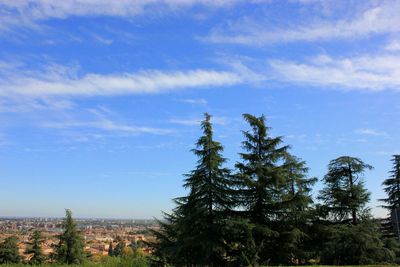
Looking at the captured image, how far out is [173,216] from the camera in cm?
3109

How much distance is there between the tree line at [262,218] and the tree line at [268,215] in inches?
2.0

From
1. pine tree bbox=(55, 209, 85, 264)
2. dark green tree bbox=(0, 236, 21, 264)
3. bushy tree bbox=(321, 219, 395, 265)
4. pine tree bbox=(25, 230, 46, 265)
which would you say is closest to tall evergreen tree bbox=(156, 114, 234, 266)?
bushy tree bbox=(321, 219, 395, 265)

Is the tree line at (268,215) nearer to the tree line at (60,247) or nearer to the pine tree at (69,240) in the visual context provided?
the tree line at (60,247)

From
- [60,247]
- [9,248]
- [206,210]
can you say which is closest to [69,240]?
[60,247]

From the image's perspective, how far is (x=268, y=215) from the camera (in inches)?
973

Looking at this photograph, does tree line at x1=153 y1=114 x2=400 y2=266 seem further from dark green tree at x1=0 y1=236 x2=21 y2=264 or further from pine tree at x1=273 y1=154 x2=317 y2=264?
dark green tree at x1=0 y1=236 x2=21 y2=264

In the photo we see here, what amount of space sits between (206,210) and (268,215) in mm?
3558

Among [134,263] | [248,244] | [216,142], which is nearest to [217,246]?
[248,244]

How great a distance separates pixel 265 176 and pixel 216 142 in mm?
3304

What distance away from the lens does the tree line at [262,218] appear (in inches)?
926

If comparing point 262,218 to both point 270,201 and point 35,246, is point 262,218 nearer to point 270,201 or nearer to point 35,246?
point 270,201

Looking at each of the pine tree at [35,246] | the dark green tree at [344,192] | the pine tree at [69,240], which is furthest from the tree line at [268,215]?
the pine tree at [35,246]

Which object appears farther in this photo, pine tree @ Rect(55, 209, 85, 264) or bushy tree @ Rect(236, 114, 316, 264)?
pine tree @ Rect(55, 209, 85, 264)

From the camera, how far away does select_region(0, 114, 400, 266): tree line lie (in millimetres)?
23562
